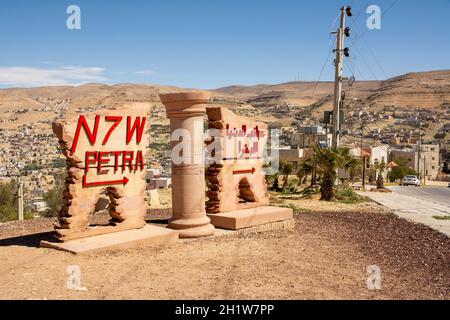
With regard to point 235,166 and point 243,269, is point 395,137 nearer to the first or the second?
point 235,166

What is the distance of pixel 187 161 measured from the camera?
10.0 m

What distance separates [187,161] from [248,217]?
2.20m

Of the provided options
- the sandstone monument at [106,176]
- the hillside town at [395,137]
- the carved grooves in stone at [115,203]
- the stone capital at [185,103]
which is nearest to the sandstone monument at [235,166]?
the stone capital at [185,103]

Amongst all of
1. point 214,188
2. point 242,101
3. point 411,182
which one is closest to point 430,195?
point 411,182

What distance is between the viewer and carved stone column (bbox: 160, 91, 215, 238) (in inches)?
391

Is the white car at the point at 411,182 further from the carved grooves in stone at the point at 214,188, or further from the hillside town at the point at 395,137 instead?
the carved grooves in stone at the point at 214,188

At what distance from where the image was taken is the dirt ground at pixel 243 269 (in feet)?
19.6

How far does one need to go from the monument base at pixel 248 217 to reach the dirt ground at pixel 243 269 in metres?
0.71

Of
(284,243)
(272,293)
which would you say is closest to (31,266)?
(272,293)

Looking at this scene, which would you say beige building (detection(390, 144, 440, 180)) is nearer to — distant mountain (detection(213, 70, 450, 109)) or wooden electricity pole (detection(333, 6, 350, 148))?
distant mountain (detection(213, 70, 450, 109))

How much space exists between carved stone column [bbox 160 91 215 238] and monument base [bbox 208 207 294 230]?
0.79 metres

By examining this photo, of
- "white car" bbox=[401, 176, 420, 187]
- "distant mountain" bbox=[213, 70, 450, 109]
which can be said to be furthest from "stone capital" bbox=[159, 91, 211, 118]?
"distant mountain" bbox=[213, 70, 450, 109]

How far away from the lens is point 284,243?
9562mm
